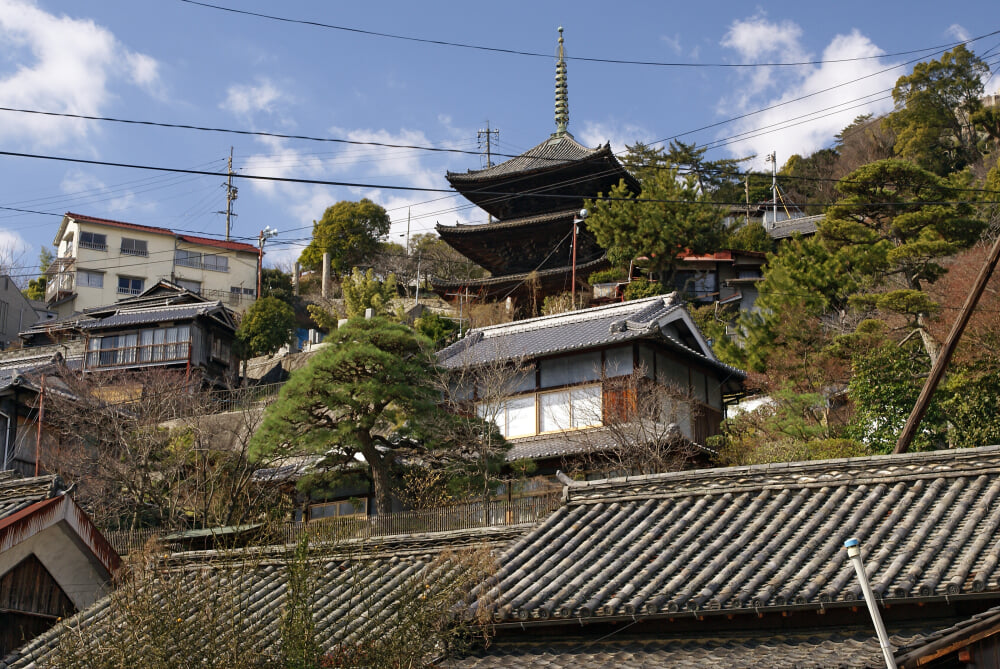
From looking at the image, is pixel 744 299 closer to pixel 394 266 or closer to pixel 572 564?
pixel 394 266

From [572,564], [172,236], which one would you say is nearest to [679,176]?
[172,236]

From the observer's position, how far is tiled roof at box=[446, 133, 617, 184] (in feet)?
149

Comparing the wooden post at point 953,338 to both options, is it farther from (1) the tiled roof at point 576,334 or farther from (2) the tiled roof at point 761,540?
(1) the tiled roof at point 576,334

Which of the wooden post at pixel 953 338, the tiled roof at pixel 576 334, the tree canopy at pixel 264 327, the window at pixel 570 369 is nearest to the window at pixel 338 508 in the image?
the tiled roof at pixel 576 334

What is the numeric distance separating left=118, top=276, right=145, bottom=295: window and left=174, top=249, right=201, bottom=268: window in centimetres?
231

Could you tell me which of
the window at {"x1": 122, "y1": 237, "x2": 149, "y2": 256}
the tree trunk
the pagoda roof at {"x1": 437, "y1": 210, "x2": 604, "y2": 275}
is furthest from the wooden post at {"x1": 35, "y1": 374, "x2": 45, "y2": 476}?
the window at {"x1": 122, "y1": 237, "x2": 149, "y2": 256}

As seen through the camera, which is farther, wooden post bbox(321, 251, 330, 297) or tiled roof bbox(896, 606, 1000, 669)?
wooden post bbox(321, 251, 330, 297)

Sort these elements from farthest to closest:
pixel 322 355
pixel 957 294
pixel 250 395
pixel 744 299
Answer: pixel 744 299 < pixel 250 395 < pixel 957 294 < pixel 322 355

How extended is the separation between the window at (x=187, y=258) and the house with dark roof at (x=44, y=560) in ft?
143

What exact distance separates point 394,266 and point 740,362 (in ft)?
104

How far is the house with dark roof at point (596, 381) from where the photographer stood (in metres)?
24.8

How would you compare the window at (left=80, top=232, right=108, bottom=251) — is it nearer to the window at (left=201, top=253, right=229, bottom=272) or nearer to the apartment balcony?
the apartment balcony

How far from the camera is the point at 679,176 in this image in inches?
1908

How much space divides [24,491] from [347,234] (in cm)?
4480
